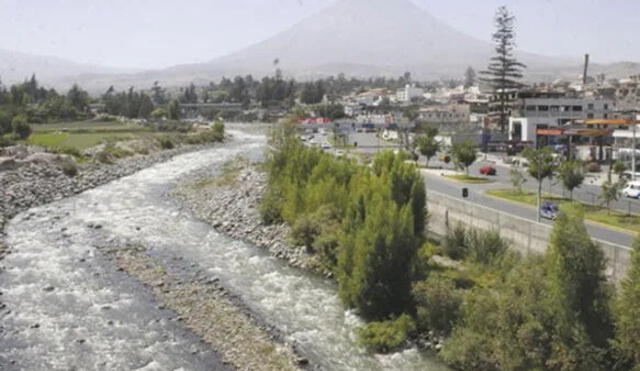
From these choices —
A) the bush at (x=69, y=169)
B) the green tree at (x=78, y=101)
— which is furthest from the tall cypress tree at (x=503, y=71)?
the green tree at (x=78, y=101)

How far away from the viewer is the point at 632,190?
3469 cm

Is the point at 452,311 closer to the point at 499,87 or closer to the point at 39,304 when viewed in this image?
the point at 39,304

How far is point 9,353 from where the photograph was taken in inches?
744

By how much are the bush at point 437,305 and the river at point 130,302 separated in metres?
1.14

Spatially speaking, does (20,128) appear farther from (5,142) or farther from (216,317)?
(216,317)

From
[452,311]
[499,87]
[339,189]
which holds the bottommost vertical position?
[452,311]

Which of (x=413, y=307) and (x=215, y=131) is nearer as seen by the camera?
(x=413, y=307)

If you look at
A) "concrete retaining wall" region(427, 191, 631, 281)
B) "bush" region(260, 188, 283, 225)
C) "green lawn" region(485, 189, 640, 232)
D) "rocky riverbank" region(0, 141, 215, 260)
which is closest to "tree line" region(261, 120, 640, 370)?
"concrete retaining wall" region(427, 191, 631, 281)

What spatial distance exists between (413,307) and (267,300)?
588 centimetres

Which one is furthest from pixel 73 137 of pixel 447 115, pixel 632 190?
pixel 632 190

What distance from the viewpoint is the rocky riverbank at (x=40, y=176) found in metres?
44.7

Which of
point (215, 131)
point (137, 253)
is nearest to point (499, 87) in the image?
point (215, 131)

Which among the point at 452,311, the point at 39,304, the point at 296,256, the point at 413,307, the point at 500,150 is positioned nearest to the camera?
the point at 452,311

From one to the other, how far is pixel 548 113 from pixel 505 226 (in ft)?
162
